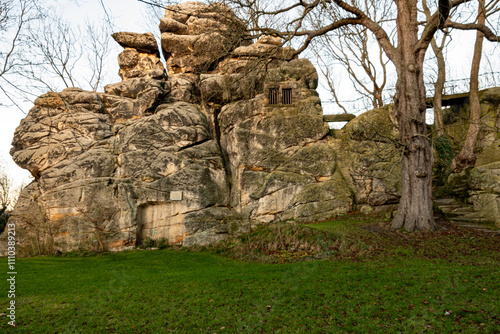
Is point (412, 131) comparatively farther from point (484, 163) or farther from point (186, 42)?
point (186, 42)

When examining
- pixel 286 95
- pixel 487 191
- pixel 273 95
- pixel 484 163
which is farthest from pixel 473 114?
pixel 273 95

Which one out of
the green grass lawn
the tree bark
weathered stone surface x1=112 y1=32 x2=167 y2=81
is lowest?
the green grass lawn

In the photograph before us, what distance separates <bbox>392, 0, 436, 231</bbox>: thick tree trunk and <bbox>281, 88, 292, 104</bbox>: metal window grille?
7.00 meters

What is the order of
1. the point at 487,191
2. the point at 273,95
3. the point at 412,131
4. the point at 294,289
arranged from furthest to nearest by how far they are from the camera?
the point at 273,95, the point at 487,191, the point at 412,131, the point at 294,289

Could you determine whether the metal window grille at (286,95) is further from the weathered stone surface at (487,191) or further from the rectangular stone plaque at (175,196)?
the weathered stone surface at (487,191)

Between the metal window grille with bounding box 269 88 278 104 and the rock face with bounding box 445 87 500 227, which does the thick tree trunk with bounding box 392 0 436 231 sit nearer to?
the rock face with bounding box 445 87 500 227

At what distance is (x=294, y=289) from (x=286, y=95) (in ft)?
42.4

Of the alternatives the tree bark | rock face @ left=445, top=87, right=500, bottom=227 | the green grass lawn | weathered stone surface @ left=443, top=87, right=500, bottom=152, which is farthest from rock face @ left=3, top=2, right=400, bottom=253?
weathered stone surface @ left=443, top=87, right=500, bottom=152

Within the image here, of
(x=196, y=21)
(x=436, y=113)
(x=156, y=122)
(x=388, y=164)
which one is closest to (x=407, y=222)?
(x=388, y=164)

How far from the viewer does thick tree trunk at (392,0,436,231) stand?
35.7ft

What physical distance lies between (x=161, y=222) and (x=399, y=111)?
10.9 m

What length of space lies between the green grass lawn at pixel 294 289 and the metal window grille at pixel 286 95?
8659mm

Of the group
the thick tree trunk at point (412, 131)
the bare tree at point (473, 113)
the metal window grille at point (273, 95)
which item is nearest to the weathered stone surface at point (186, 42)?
the metal window grille at point (273, 95)

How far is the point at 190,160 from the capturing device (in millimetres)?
15734
